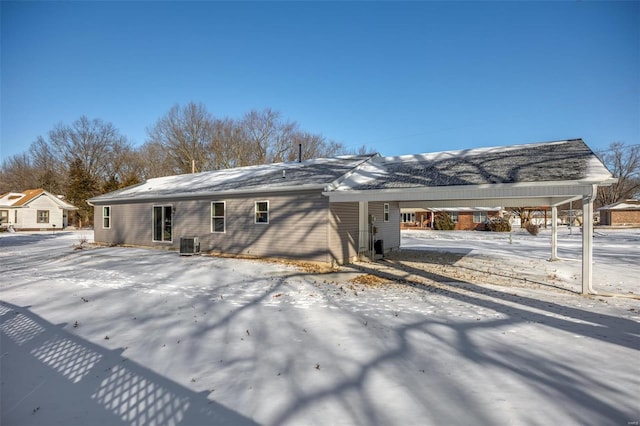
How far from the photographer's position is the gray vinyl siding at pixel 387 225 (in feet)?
45.6

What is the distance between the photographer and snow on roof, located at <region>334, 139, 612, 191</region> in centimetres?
779

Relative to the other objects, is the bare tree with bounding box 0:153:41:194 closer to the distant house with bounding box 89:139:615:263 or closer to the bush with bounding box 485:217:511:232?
the distant house with bounding box 89:139:615:263

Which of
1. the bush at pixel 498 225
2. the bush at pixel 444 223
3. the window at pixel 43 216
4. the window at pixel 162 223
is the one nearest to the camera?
the window at pixel 162 223

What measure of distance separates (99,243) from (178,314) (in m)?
14.6

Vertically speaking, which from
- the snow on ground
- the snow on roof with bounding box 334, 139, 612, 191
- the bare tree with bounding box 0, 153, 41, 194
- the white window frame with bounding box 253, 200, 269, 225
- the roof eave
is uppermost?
the bare tree with bounding box 0, 153, 41, 194

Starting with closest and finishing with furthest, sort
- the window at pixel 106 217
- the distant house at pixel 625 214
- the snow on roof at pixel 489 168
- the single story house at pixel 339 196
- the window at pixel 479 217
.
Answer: the snow on roof at pixel 489 168, the single story house at pixel 339 196, the window at pixel 106 217, the window at pixel 479 217, the distant house at pixel 625 214

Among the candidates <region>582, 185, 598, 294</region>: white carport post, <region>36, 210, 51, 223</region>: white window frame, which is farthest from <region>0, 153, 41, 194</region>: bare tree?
<region>582, 185, 598, 294</region>: white carport post

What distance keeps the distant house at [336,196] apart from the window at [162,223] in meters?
0.04

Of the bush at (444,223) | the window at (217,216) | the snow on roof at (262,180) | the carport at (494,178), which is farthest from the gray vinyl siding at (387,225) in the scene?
the bush at (444,223)

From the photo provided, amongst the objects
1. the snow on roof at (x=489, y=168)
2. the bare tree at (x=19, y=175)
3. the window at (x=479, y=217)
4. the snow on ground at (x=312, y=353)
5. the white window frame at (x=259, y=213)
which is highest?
the bare tree at (x=19, y=175)

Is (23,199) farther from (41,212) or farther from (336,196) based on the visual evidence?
(336,196)

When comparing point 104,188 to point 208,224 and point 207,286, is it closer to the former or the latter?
point 208,224

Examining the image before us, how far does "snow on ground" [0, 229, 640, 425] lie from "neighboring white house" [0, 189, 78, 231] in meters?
29.9

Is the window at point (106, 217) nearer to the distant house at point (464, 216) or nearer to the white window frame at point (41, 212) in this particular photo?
the white window frame at point (41, 212)
